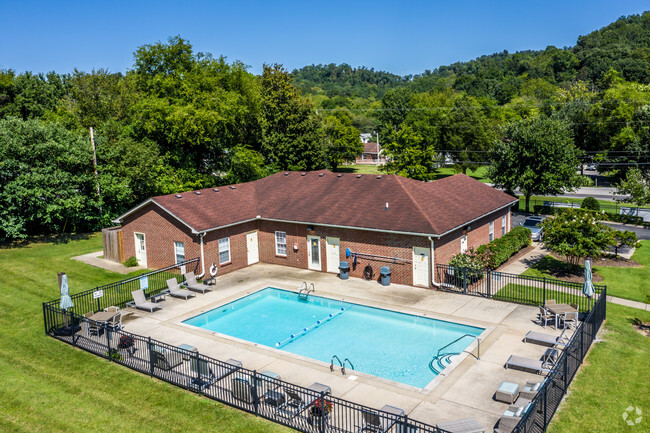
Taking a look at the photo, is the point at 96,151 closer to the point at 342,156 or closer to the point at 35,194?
the point at 35,194

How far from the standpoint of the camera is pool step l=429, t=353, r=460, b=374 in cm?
1599

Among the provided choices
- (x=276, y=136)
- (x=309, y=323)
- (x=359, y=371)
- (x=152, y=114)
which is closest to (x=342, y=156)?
(x=276, y=136)

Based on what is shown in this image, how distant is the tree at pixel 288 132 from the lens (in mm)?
51750

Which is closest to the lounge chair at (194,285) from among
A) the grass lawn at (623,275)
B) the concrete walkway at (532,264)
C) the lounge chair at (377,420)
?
the lounge chair at (377,420)

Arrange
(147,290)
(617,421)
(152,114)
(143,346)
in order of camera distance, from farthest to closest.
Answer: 1. (152,114)
2. (147,290)
3. (143,346)
4. (617,421)

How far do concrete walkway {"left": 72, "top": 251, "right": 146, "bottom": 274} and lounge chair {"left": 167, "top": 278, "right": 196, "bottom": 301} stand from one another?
16.4ft

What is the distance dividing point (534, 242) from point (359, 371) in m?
22.7

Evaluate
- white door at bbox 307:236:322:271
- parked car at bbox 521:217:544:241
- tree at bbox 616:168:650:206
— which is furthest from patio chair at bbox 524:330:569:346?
tree at bbox 616:168:650:206

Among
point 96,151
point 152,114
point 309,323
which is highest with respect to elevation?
point 152,114

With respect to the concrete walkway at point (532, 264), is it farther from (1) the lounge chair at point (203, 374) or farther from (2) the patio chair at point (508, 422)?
(1) the lounge chair at point (203, 374)

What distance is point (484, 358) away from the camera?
16.1 metres

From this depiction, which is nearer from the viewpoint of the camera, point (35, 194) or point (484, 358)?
point (484, 358)

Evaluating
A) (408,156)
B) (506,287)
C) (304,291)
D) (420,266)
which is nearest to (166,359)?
(304,291)

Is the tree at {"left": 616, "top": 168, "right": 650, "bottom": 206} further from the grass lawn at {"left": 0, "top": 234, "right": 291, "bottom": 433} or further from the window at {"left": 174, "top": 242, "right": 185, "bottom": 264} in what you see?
the grass lawn at {"left": 0, "top": 234, "right": 291, "bottom": 433}
